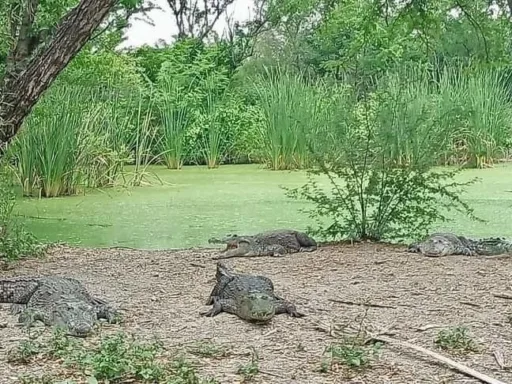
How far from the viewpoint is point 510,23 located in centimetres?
633

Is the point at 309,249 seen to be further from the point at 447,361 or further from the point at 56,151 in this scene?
the point at 56,151

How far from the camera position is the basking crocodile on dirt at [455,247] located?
18.3 feet

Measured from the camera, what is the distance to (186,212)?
8.14m

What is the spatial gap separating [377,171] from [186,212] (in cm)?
259

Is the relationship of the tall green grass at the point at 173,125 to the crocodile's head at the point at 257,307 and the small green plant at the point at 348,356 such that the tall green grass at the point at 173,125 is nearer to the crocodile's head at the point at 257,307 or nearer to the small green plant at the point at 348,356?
the crocodile's head at the point at 257,307

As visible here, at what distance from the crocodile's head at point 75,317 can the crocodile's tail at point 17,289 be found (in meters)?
0.40

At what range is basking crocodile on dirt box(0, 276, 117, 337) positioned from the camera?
357 cm

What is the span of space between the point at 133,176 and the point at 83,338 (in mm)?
7549

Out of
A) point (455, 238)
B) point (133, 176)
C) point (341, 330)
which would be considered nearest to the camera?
point (341, 330)

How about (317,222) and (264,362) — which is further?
(317,222)

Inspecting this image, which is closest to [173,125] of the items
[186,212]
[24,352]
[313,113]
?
[313,113]

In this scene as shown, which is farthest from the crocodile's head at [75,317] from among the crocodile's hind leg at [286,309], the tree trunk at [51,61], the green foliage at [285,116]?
the green foliage at [285,116]

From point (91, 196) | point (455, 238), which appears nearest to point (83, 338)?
point (455, 238)

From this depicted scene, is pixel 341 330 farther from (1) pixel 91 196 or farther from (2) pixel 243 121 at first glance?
(2) pixel 243 121
